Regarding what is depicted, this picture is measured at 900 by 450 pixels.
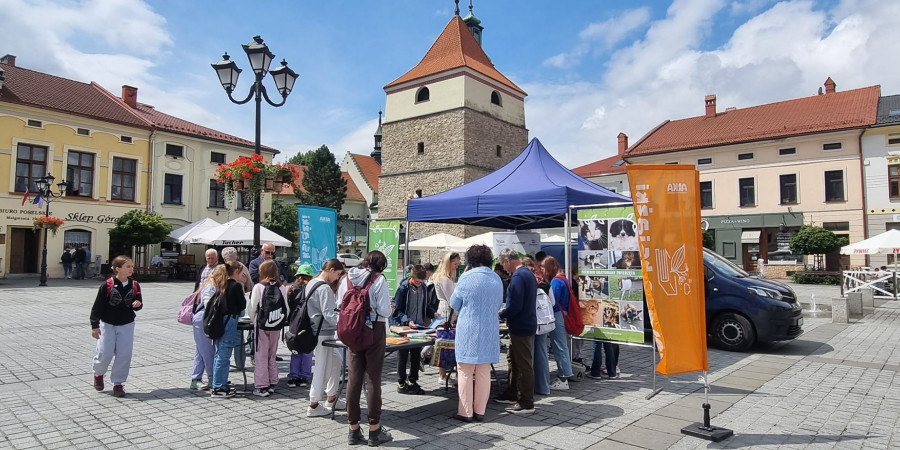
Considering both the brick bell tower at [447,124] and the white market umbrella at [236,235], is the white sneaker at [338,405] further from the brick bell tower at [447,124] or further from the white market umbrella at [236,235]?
the brick bell tower at [447,124]

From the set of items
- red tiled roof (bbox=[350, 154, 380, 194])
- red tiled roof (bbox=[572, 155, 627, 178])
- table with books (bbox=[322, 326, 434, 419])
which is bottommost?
table with books (bbox=[322, 326, 434, 419])

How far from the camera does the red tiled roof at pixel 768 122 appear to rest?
3316 cm

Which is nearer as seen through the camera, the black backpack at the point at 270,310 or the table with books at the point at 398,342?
the table with books at the point at 398,342

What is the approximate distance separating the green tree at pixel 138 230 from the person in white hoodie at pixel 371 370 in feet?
83.0

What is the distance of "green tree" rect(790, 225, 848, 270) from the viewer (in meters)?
27.2

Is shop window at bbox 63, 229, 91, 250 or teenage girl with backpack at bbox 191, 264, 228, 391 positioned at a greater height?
shop window at bbox 63, 229, 91, 250

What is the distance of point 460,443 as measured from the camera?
4.75 meters

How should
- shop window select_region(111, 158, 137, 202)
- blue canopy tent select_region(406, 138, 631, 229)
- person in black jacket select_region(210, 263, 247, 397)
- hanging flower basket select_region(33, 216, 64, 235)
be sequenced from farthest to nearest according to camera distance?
shop window select_region(111, 158, 137, 202), hanging flower basket select_region(33, 216, 64, 235), blue canopy tent select_region(406, 138, 631, 229), person in black jacket select_region(210, 263, 247, 397)

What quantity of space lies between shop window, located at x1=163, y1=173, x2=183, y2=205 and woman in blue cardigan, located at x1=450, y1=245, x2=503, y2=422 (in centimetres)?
2999

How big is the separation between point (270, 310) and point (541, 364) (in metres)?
3.17

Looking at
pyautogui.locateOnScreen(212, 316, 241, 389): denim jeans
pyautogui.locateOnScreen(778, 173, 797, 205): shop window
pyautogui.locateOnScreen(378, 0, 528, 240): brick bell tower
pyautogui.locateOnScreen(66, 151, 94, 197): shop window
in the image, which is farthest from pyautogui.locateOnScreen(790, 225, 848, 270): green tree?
pyautogui.locateOnScreen(66, 151, 94, 197): shop window

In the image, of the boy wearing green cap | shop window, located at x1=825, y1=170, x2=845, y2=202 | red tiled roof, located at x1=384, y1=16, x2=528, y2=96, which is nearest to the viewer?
the boy wearing green cap

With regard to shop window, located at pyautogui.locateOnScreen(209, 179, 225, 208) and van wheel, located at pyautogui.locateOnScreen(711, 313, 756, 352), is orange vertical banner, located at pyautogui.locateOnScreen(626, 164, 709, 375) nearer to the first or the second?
van wheel, located at pyautogui.locateOnScreen(711, 313, 756, 352)

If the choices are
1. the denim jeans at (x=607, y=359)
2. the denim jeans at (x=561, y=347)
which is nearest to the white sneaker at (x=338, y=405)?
the denim jeans at (x=561, y=347)
